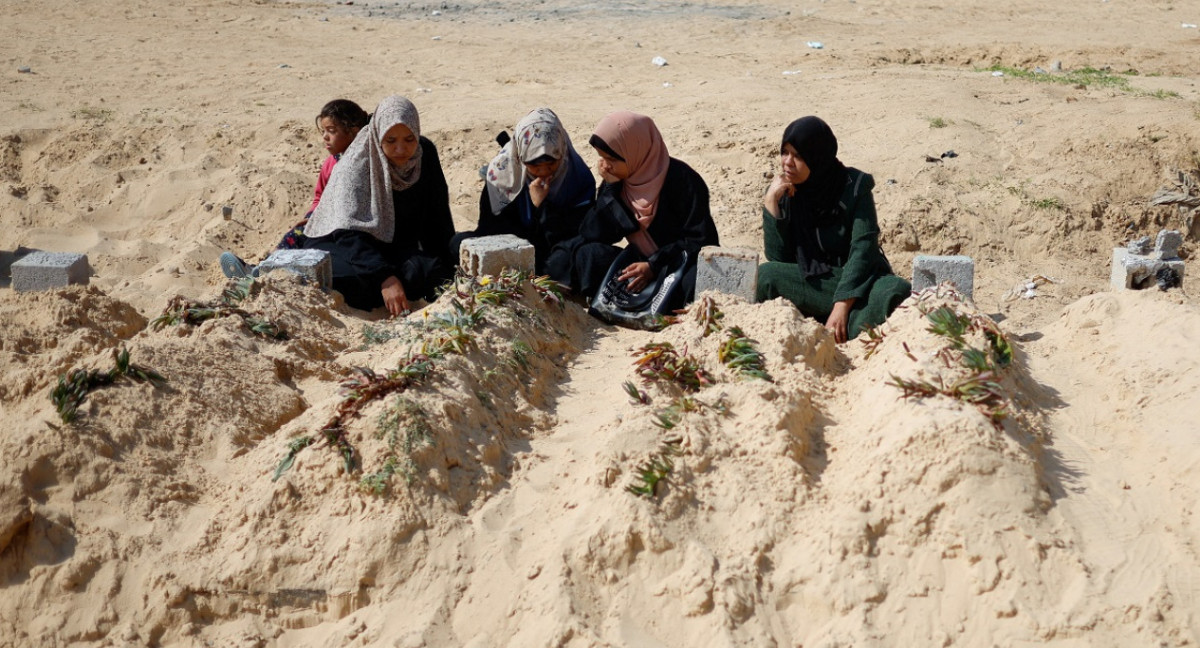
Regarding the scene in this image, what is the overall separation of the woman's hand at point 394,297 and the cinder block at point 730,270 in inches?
58.1

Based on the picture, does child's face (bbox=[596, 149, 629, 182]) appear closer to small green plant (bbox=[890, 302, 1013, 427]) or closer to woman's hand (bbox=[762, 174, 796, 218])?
woman's hand (bbox=[762, 174, 796, 218])

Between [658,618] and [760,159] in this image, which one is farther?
[760,159]

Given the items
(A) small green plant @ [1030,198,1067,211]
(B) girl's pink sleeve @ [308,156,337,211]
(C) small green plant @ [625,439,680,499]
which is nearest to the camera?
(C) small green plant @ [625,439,680,499]

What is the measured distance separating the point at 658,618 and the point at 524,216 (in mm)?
2870

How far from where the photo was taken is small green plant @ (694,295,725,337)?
14.9 ft

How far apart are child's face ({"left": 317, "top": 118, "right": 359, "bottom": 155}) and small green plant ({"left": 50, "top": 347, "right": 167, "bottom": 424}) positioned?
6.55 ft

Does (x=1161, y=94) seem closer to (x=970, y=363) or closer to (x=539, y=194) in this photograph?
(x=539, y=194)

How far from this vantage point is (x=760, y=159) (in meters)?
7.52

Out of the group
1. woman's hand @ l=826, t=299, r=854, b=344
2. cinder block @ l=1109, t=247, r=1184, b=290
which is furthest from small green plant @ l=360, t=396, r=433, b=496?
cinder block @ l=1109, t=247, r=1184, b=290

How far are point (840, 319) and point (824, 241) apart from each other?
0.46 metres

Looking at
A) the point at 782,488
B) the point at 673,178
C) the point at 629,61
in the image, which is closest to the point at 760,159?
the point at 673,178

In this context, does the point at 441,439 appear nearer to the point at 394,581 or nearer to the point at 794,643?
the point at 394,581

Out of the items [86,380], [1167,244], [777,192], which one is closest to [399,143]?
[777,192]

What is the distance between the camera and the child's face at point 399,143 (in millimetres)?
5445
